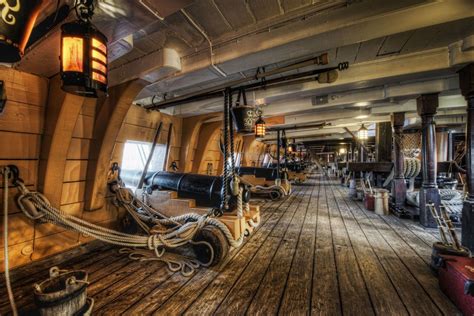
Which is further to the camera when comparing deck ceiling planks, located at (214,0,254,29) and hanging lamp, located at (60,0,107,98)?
deck ceiling planks, located at (214,0,254,29)

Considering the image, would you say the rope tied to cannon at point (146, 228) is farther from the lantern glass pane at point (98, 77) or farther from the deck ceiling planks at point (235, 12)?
the deck ceiling planks at point (235, 12)

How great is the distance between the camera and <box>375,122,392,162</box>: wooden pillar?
6.36 meters

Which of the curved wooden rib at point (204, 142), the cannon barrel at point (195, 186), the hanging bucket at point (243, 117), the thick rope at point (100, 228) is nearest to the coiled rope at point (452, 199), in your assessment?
the hanging bucket at point (243, 117)

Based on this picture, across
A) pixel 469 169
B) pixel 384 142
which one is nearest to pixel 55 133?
pixel 469 169

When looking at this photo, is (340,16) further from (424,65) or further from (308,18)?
(424,65)

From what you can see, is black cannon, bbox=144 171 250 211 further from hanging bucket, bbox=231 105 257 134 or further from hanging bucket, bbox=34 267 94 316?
hanging bucket, bbox=34 267 94 316

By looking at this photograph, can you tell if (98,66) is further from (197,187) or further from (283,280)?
(283,280)

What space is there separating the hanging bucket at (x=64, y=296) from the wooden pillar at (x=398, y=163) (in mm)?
5903

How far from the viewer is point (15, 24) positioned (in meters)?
0.90

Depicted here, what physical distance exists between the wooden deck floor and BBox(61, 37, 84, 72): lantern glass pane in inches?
71.4

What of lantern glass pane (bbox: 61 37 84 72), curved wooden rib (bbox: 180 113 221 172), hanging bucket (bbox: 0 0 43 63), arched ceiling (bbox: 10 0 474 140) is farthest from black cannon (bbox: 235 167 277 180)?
hanging bucket (bbox: 0 0 43 63)

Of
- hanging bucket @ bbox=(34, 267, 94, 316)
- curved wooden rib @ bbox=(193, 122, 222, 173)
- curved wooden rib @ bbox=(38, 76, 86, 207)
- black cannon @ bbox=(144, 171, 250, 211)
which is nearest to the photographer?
hanging bucket @ bbox=(34, 267, 94, 316)

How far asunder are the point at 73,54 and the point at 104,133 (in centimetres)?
177

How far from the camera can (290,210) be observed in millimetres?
5461
